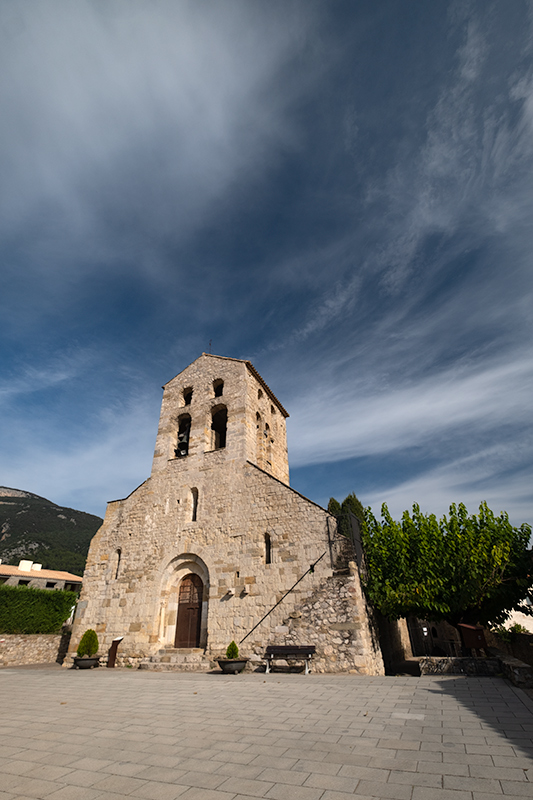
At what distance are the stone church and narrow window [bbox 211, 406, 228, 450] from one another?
2.3 inches

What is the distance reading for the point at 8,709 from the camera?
7324 millimetres

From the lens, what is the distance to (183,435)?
20.1 m

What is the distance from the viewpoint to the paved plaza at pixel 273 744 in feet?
11.4

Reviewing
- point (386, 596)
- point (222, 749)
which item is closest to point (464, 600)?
point (386, 596)

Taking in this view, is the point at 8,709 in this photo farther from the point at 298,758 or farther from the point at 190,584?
the point at 190,584

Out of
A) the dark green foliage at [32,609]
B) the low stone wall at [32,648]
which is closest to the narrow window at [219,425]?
the dark green foliage at [32,609]

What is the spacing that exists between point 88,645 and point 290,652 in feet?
28.7

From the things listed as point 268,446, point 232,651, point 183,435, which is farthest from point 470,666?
point 183,435

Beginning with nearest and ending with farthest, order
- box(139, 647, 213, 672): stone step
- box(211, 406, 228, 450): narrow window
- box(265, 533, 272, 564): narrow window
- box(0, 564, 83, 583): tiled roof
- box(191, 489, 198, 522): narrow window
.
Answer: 1. box(139, 647, 213, 672): stone step
2. box(265, 533, 272, 564): narrow window
3. box(191, 489, 198, 522): narrow window
4. box(211, 406, 228, 450): narrow window
5. box(0, 564, 83, 583): tiled roof

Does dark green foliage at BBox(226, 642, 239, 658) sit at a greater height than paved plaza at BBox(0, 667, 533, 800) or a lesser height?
greater

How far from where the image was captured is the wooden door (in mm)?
15312

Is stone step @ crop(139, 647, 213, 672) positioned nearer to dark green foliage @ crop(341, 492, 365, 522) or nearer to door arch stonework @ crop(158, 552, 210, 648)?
door arch stonework @ crop(158, 552, 210, 648)

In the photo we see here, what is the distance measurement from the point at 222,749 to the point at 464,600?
1118 cm

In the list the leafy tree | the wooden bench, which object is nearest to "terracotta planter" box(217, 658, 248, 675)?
the wooden bench
